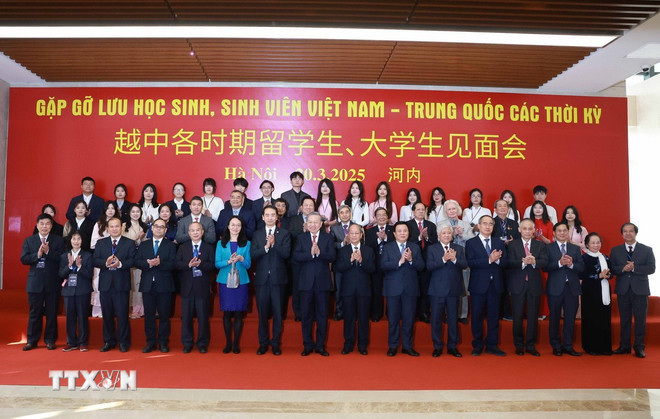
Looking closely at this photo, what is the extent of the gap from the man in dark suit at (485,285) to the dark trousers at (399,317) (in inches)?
25.4

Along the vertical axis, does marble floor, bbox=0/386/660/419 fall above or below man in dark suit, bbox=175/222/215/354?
below

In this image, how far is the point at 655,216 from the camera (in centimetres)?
723

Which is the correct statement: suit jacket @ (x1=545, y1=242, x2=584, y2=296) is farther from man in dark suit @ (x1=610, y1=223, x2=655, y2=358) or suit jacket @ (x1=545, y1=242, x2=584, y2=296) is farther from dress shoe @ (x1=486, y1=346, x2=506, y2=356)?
dress shoe @ (x1=486, y1=346, x2=506, y2=356)

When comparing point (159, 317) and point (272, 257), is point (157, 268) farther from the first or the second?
point (272, 257)

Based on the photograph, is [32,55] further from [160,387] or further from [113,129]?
[160,387]

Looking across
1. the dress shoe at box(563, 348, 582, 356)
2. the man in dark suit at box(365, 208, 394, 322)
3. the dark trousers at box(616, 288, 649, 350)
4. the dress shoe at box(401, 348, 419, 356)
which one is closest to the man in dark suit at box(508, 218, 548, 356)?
the dress shoe at box(563, 348, 582, 356)

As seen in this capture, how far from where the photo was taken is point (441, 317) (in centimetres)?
515

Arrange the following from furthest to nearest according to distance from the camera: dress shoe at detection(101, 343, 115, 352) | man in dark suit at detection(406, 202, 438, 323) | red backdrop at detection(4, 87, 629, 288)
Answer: red backdrop at detection(4, 87, 629, 288)
man in dark suit at detection(406, 202, 438, 323)
dress shoe at detection(101, 343, 115, 352)

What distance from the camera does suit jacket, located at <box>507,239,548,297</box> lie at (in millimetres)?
5215

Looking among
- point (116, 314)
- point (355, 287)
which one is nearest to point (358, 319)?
point (355, 287)

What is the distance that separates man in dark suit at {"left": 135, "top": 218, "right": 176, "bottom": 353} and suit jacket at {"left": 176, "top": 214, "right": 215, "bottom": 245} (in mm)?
278

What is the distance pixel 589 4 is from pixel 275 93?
3.98 meters

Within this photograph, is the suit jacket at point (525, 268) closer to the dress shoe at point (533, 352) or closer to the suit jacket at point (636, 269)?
the dress shoe at point (533, 352)

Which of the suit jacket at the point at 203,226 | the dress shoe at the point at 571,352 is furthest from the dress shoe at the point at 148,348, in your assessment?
the dress shoe at the point at 571,352
